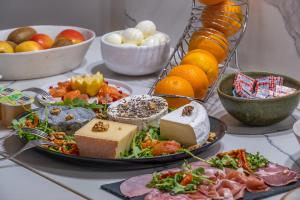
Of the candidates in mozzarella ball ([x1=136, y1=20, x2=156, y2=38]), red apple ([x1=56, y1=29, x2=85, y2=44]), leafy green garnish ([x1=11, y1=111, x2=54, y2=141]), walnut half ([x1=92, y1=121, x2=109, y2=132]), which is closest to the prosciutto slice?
walnut half ([x1=92, y1=121, x2=109, y2=132])

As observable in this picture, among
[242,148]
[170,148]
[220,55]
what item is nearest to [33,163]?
[170,148]

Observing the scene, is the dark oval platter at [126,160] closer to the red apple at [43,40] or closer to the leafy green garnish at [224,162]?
the leafy green garnish at [224,162]

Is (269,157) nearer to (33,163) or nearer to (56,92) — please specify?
(33,163)

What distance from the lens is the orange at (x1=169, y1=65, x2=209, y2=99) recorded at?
4.35 ft

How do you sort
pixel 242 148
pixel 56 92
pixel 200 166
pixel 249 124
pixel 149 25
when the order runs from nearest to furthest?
pixel 200 166 < pixel 242 148 < pixel 249 124 < pixel 56 92 < pixel 149 25

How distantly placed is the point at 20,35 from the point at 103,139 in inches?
28.9

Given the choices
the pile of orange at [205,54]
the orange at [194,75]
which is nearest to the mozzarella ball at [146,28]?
the pile of orange at [205,54]

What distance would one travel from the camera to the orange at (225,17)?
1450 millimetres

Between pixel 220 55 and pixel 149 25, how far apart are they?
0.76 feet

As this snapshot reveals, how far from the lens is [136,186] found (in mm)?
974

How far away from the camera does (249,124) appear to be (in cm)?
126

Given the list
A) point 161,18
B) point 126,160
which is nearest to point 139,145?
point 126,160

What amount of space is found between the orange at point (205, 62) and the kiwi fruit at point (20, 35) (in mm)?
525

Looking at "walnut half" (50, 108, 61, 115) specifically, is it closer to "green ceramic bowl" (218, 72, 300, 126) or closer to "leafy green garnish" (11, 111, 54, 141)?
"leafy green garnish" (11, 111, 54, 141)
